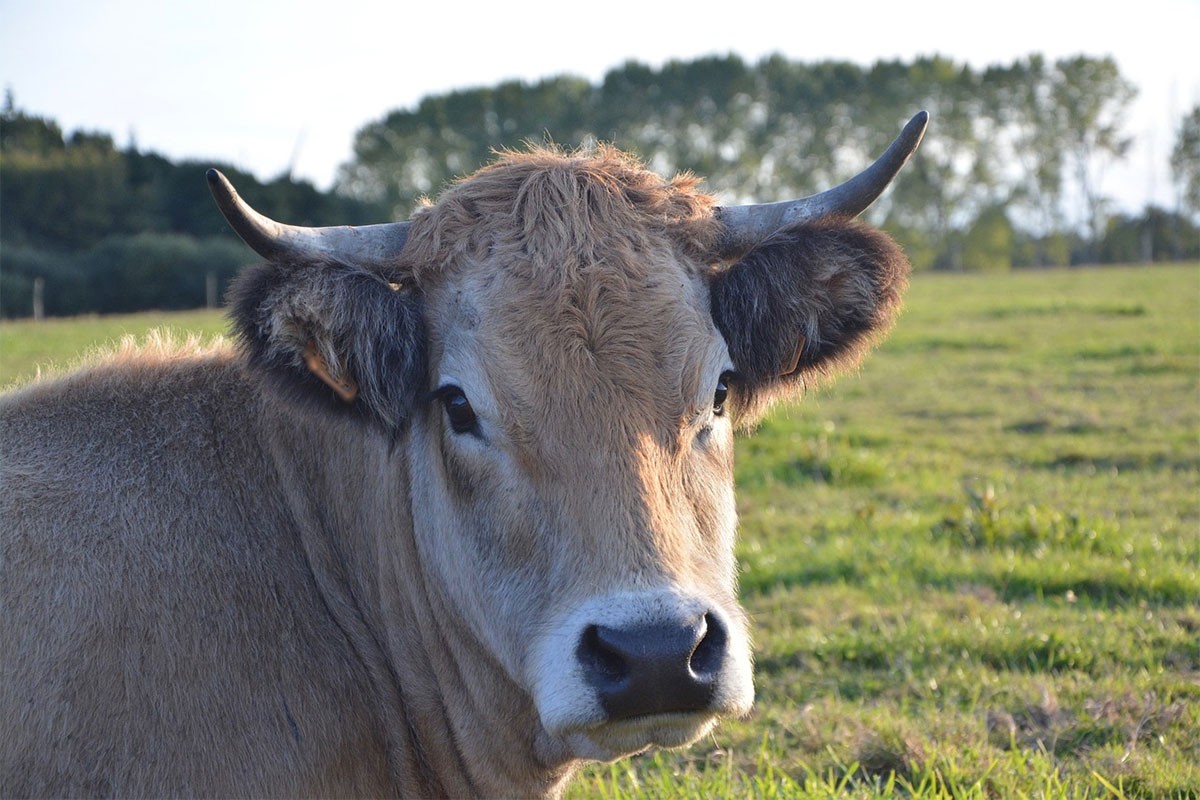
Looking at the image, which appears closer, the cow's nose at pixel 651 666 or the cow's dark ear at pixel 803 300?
the cow's nose at pixel 651 666

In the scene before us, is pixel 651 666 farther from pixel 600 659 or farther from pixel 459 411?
pixel 459 411

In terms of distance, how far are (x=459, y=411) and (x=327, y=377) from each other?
0.49 m

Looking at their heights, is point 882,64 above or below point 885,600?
above

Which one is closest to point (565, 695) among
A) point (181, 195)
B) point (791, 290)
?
point (791, 290)

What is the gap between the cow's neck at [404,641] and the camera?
3.51m

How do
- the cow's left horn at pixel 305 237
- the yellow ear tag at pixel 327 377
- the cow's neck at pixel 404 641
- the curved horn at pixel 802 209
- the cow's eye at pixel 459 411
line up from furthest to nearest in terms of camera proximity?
the curved horn at pixel 802 209
the cow's neck at pixel 404 641
the yellow ear tag at pixel 327 377
the cow's eye at pixel 459 411
the cow's left horn at pixel 305 237

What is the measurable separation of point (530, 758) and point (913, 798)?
142cm

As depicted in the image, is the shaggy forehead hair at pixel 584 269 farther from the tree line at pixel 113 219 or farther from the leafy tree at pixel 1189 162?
the leafy tree at pixel 1189 162

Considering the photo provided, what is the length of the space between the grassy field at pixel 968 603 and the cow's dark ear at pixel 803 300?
1510 mm

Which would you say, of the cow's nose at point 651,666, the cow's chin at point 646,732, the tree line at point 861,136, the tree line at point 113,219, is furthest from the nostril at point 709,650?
the tree line at point 861,136

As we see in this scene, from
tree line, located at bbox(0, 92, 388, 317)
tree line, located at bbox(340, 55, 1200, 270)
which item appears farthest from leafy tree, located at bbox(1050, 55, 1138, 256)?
tree line, located at bbox(0, 92, 388, 317)

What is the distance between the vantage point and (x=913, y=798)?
3.82m

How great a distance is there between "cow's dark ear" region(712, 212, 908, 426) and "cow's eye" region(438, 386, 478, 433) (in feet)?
2.98

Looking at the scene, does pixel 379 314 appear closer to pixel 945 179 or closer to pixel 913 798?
pixel 913 798
